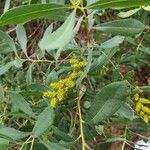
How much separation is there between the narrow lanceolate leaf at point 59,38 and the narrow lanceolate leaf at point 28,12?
1.5 inches

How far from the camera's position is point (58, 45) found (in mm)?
851

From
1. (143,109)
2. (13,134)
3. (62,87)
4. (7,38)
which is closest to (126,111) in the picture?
(143,109)

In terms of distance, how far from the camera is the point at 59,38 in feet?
2.89

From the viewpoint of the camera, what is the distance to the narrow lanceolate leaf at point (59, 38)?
0.84m

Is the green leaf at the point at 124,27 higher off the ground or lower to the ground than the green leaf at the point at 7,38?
higher

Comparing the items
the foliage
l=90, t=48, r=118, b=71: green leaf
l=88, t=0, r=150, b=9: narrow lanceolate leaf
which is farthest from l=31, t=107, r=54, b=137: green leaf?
l=88, t=0, r=150, b=9: narrow lanceolate leaf

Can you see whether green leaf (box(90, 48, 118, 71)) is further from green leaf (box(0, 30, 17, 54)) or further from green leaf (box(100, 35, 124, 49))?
green leaf (box(0, 30, 17, 54))

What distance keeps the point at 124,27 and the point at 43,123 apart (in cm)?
29

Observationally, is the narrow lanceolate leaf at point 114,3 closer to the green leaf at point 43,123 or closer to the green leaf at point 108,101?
the green leaf at point 108,101

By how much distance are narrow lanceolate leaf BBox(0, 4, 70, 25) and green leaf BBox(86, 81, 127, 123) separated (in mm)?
256

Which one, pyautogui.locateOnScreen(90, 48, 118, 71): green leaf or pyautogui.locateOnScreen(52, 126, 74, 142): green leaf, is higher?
pyautogui.locateOnScreen(90, 48, 118, 71): green leaf

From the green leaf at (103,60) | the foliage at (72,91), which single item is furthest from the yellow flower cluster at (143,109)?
the green leaf at (103,60)

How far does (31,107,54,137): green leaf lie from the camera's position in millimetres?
1175

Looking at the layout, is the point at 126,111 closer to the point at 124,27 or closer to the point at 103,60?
the point at 103,60
